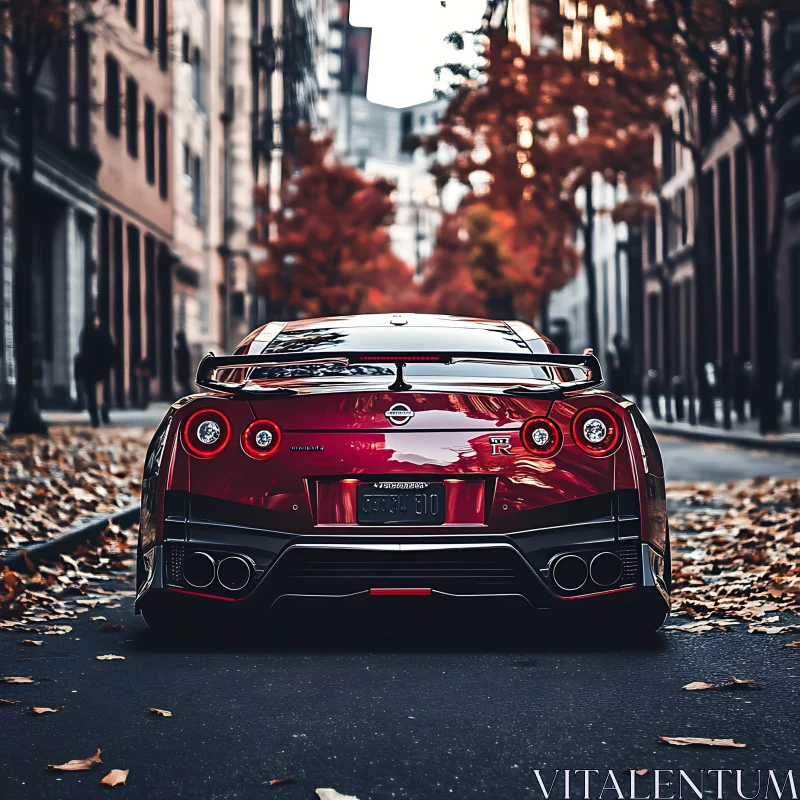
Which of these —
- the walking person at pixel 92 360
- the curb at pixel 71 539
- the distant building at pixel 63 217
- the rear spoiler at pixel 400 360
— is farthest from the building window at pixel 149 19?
the rear spoiler at pixel 400 360

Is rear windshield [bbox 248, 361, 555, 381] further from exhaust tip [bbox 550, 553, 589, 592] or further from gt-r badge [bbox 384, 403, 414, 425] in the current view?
exhaust tip [bbox 550, 553, 589, 592]

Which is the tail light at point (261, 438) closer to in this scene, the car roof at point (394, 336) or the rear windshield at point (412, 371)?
the rear windshield at point (412, 371)

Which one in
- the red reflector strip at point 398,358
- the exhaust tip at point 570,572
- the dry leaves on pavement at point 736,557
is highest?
the red reflector strip at point 398,358

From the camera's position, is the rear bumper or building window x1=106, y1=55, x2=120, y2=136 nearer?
the rear bumper

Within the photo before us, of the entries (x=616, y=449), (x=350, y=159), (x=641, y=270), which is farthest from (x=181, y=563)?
(x=350, y=159)

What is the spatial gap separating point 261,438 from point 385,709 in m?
1.20

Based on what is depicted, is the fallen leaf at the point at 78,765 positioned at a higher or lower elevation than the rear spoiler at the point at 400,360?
lower

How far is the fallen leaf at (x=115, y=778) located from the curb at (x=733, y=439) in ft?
50.2

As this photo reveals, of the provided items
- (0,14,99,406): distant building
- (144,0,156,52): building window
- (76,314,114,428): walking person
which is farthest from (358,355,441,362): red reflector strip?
(144,0,156,52): building window

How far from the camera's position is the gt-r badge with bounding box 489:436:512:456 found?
533 cm

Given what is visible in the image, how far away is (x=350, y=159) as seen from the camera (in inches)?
6417

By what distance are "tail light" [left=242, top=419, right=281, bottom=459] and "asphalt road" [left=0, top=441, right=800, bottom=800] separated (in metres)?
0.79

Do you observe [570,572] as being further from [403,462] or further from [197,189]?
[197,189]

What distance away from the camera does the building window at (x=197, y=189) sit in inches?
1797
